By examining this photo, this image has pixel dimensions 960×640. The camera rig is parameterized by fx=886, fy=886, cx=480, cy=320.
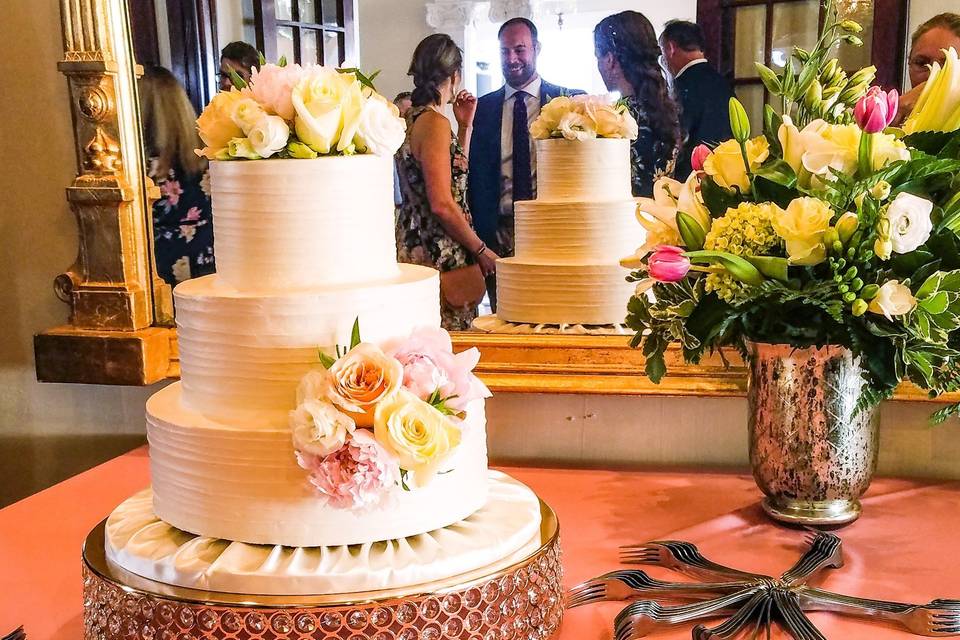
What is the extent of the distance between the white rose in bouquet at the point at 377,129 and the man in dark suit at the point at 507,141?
461mm

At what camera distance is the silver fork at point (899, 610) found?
83 centimetres

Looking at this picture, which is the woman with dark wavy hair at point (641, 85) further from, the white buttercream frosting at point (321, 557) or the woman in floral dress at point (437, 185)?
the white buttercream frosting at point (321, 557)

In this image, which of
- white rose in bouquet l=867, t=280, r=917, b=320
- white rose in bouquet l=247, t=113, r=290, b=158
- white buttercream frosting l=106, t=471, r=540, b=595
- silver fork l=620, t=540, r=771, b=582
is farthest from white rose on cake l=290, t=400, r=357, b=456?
white rose in bouquet l=867, t=280, r=917, b=320

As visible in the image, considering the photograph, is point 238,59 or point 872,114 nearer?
point 872,114

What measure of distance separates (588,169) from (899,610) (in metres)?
0.65

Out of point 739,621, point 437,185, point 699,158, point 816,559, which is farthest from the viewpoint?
point 437,185

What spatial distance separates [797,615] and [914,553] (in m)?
0.26

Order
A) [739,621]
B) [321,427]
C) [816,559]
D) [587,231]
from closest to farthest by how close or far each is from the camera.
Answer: [321,427] → [739,621] → [816,559] → [587,231]

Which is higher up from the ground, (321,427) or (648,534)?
(321,427)

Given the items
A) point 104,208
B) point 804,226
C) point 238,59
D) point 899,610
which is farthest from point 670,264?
point 104,208

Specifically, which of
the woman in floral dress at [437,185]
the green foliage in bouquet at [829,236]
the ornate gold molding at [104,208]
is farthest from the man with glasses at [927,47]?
the ornate gold molding at [104,208]

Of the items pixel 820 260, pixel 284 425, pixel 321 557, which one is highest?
pixel 820 260

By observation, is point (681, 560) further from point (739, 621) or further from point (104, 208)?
point (104, 208)

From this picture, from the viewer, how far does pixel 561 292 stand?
1241 mm
